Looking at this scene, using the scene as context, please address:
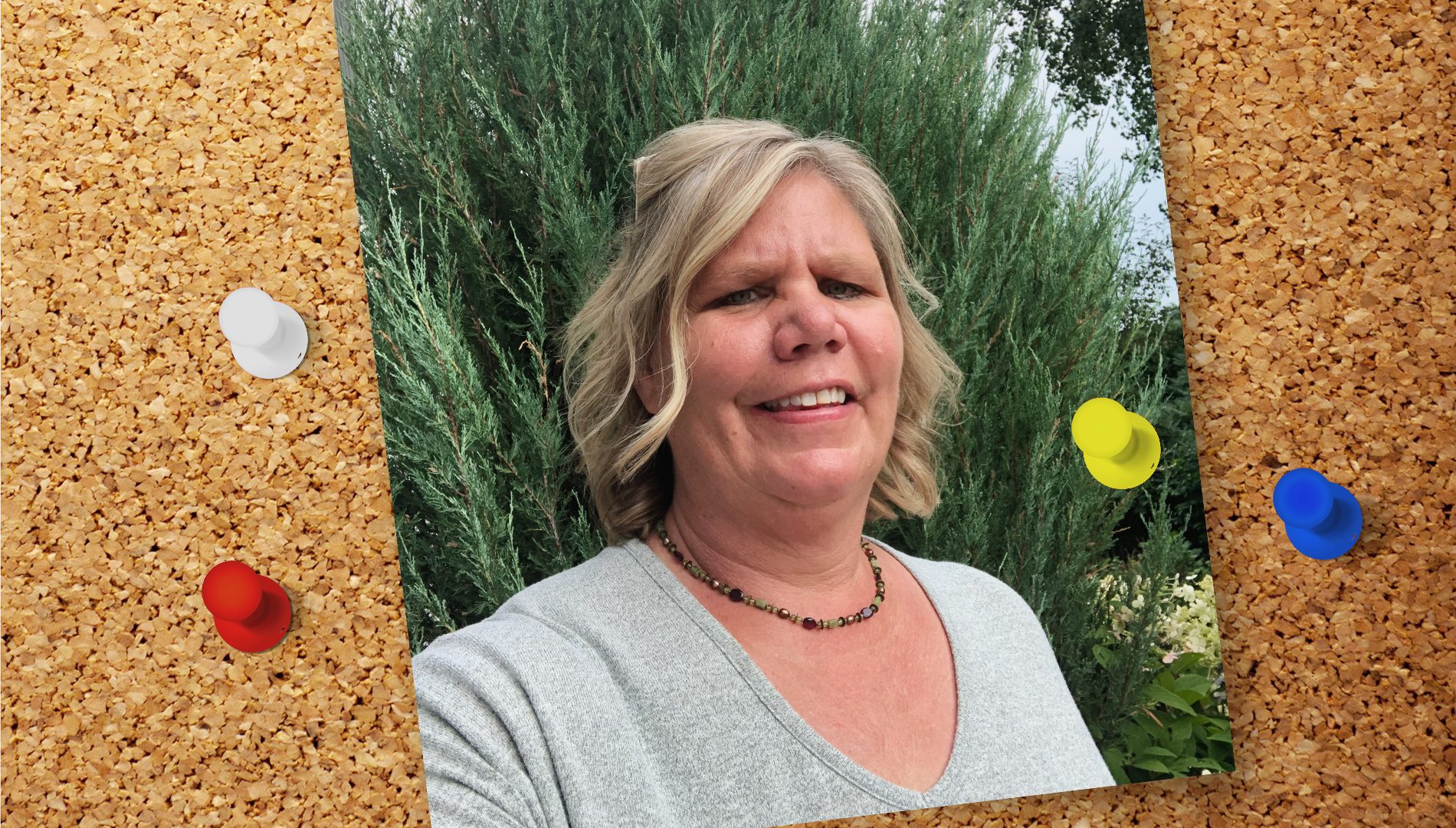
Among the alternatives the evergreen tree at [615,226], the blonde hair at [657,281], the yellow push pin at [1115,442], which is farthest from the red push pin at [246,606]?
the yellow push pin at [1115,442]

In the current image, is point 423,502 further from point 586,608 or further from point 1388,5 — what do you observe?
point 1388,5

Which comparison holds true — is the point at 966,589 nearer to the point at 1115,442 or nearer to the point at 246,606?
the point at 1115,442

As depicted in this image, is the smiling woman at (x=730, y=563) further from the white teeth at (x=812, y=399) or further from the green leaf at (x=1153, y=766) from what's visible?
the green leaf at (x=1153, y=766)

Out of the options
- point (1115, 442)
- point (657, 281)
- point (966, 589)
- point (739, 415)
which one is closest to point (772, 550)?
point (739, 415)

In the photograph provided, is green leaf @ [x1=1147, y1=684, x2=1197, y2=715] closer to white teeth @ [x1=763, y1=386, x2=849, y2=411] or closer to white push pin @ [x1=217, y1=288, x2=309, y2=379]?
white teeth @ [x1=763, y1=386, x2=849, y2=411]

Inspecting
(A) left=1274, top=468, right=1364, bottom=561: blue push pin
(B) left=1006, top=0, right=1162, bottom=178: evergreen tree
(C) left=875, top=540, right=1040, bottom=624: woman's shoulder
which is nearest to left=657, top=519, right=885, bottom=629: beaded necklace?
(C) left=875, top=540, right=1040, bottom=624: woman's shoulder

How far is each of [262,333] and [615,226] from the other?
0.50m

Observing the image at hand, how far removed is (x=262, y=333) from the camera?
1.54 m

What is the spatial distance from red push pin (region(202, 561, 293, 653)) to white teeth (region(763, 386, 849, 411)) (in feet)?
2.38

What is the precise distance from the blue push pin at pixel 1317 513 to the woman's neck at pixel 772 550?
700 millimetres

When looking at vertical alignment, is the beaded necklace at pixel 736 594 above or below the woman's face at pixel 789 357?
below

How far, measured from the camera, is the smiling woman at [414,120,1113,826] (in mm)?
1521

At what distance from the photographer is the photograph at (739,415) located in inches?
60.7

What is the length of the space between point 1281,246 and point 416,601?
1.48 meters
